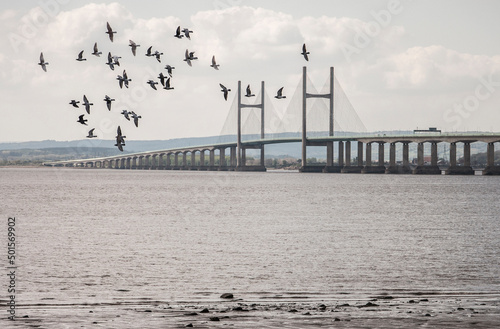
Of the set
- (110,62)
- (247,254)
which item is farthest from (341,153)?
(110,62)

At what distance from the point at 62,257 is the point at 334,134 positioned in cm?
12792

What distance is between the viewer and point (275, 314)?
16578mm

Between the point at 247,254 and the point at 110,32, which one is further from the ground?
the point at 110,32

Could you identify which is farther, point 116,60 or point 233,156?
point 233,156

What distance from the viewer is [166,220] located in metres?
46.3

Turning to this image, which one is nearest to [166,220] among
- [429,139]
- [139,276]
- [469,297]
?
[139,276]

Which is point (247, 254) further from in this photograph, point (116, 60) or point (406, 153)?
point (406, 153)

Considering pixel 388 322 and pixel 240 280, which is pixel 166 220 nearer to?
pixel 240 280

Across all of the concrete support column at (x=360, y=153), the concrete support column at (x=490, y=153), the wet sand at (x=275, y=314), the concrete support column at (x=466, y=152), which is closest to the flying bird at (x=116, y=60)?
the wet sand at (x=275, y=314)

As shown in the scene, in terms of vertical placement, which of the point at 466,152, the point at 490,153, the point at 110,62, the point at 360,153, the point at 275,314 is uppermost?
the point at 110,62

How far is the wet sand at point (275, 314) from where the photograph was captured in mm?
15430

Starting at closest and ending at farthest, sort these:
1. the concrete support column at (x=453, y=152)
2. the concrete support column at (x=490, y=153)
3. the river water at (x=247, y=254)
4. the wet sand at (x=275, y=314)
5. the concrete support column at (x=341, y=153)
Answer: the wet sand at (x=275, y=314) < the river water at (x=247, y=254) < the concrete support column at (x=490, y=153) < the concrete support column at (x=453, y=152) < the concrete support column at (x=341, y=153)

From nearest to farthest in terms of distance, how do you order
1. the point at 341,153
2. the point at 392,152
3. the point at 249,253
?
the point at 249,253 → the point at 392,152 → the point at 341,153

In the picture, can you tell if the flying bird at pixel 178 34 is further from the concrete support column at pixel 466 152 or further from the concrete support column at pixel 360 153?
the concrete support column at pixel 360 153
